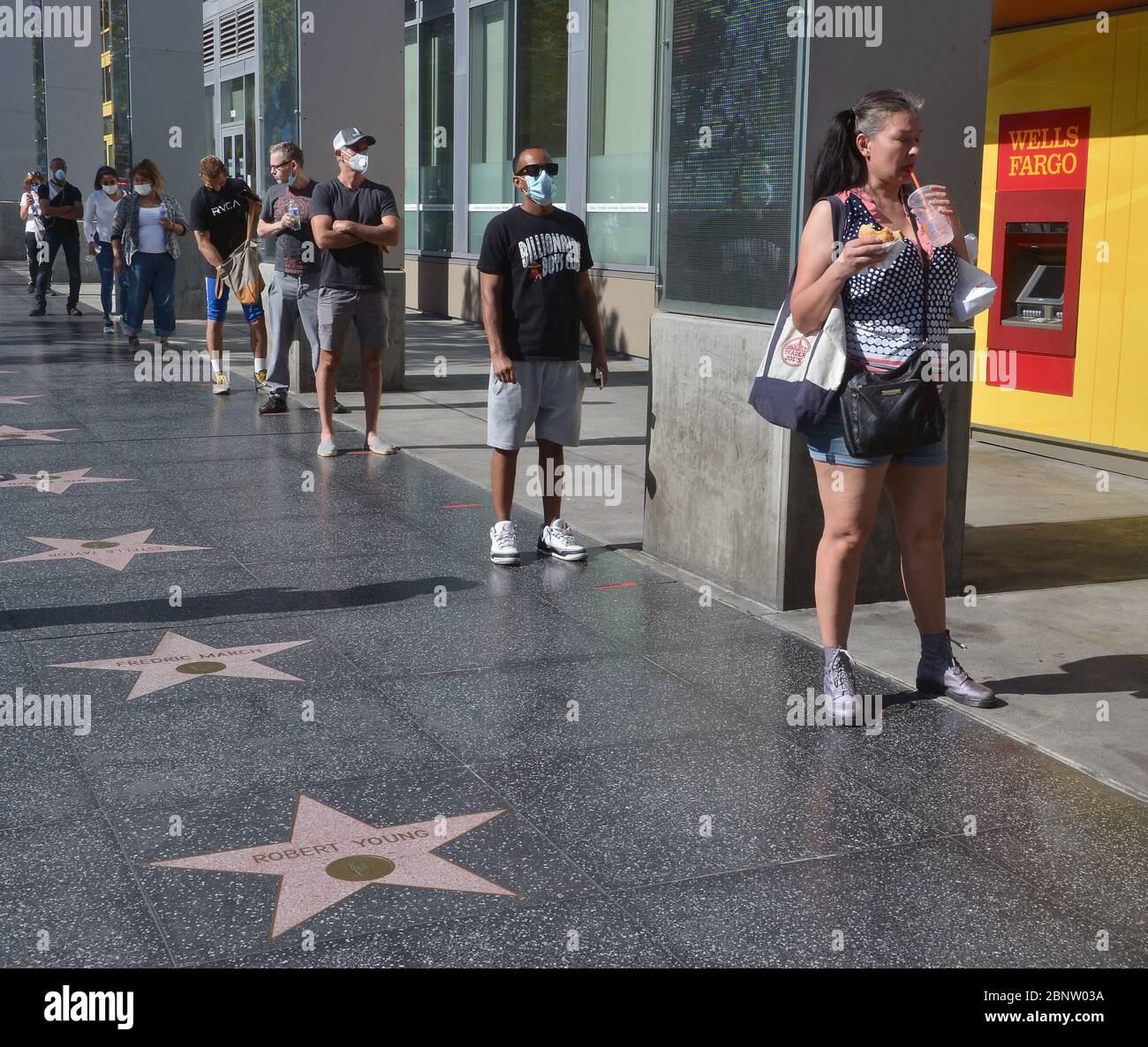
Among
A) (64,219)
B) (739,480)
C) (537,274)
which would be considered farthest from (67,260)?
(739,480)

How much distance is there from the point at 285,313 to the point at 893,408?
24.4 feet

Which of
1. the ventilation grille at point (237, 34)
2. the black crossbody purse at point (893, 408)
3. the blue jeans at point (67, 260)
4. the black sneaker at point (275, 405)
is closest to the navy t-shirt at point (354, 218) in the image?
the black sneaker at point (275, 405)

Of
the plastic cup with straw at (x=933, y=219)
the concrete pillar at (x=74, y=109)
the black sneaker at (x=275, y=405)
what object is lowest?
the black sneaker at (x=275, y=405)

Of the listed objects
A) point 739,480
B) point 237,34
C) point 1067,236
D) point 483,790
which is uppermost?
point 237,34

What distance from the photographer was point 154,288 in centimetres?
1558

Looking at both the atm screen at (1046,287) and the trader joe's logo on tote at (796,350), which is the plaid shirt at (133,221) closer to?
the atm screen at (1046,287)

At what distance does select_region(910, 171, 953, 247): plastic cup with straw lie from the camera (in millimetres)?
4613

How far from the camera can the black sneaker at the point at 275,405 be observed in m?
11.6

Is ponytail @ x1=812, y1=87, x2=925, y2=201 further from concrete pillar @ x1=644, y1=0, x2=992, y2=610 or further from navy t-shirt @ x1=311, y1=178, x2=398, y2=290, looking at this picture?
navy t-shirt @ x1=311, y1=178, x2=398, y2=290

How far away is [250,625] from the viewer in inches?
236

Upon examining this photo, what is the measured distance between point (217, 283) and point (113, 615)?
717cm

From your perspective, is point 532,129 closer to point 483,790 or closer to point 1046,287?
point 1046,287

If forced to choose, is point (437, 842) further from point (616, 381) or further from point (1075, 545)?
point (616, 381)
